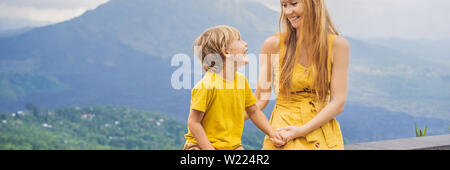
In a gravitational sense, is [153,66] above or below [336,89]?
below

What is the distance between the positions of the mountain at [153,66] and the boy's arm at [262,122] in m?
16.8

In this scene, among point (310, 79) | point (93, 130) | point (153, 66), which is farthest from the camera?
point (153, 66)

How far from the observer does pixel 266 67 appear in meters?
2.48

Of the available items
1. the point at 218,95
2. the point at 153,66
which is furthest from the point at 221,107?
the point at 153,66

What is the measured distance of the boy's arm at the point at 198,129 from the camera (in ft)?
6.47

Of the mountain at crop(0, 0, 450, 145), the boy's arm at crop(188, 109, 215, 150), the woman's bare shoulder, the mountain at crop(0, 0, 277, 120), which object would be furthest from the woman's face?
the mountain at crop(0, 0, 277, 120)

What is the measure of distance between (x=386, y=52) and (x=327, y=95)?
21.4 meters

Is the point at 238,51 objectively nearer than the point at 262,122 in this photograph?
Yes

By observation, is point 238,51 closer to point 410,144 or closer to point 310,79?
point 310,79

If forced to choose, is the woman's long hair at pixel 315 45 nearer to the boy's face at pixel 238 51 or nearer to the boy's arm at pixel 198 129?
the boy's face at pixel 238 51

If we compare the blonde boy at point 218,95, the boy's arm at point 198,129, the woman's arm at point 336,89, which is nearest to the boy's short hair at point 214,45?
the blonde boy at point 218,95

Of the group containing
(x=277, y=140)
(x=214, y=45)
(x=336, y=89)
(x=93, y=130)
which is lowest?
(x=93, y=130)

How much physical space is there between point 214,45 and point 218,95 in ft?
0.72

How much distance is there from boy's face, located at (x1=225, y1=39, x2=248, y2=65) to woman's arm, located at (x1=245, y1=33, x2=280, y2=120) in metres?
0.42
